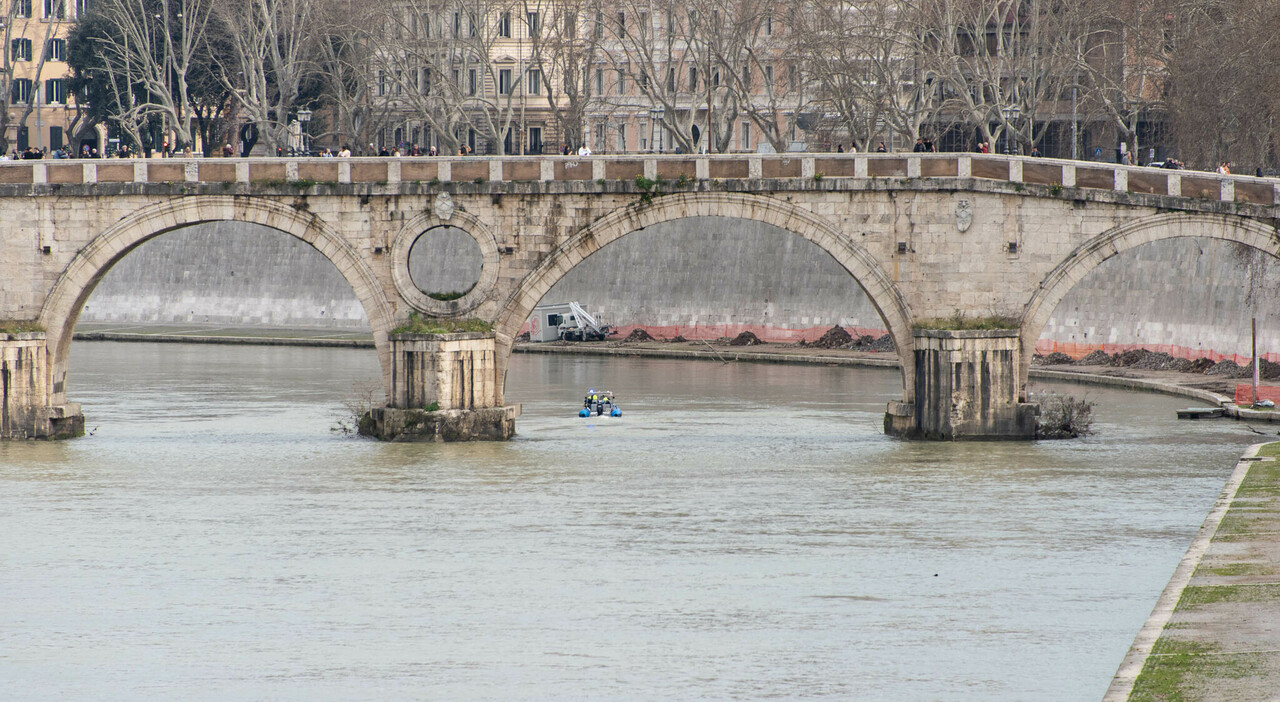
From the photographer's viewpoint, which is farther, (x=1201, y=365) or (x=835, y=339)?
(x=835, y=339)

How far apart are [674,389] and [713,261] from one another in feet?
54.8

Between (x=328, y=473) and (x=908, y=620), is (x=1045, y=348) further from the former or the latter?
(x=908, y=620)

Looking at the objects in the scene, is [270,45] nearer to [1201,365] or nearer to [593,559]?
[1201,365]

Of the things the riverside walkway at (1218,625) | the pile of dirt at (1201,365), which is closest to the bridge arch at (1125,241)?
the riverside walkway at (1218,625)

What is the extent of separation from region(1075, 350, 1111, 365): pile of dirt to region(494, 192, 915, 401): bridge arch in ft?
64.1

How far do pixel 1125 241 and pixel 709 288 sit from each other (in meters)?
33.7

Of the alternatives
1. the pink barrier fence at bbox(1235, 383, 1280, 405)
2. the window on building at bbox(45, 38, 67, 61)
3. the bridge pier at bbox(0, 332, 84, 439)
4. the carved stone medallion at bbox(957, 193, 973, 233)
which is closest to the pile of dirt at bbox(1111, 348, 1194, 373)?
the pink barrier fence at bbox(1235, 383, 1280, 405)

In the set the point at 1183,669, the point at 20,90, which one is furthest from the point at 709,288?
the point at 1183,669

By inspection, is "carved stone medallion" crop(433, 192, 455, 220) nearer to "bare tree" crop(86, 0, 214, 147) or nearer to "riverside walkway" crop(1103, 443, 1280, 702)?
"riverside walkway" crop(1103, 443, 1280, 702)

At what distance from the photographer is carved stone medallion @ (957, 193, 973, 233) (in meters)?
40.2

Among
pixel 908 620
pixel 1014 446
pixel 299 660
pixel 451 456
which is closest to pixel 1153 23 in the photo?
pixel 1014 446

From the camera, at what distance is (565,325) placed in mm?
73812

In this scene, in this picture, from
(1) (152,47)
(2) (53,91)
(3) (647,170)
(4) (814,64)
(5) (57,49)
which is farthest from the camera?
(2) (53,91)

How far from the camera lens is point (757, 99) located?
84.8 m
